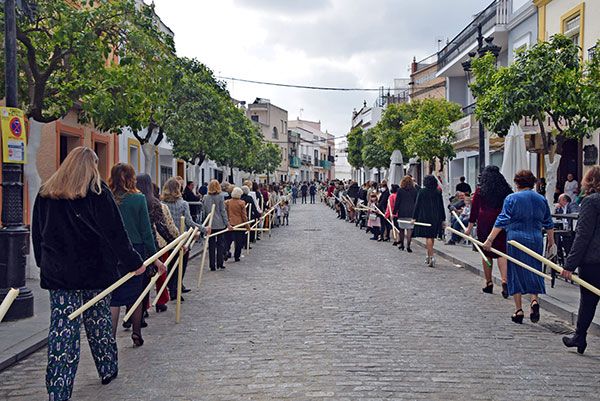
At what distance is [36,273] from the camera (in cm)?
1112

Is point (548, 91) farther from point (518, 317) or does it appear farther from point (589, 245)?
point (589, 245)

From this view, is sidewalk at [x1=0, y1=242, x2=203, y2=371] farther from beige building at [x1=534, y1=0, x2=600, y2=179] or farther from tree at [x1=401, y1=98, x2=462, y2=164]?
tree at [x1=401, y1=98, x2=462, y2=164]

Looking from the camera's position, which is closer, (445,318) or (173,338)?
(173,338)

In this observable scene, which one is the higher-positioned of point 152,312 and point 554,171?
point 554,171

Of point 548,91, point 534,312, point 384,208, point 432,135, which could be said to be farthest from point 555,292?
point 432,135

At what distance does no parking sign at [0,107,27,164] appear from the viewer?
8148 millimetres

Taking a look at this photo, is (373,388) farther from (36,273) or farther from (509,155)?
(509,155)

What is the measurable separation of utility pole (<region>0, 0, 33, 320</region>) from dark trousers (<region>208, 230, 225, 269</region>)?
17.4 feet

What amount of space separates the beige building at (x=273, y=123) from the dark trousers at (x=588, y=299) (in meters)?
72.4

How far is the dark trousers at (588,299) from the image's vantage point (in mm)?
6246

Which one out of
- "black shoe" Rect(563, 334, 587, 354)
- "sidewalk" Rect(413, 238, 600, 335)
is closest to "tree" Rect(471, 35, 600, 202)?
"sidewalk" Rect(413, 238, 600, 335)

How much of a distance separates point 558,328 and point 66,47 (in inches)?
323

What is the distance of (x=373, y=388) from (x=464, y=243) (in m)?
13.3

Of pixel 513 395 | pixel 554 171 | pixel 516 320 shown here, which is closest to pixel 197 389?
pixel 513 395
